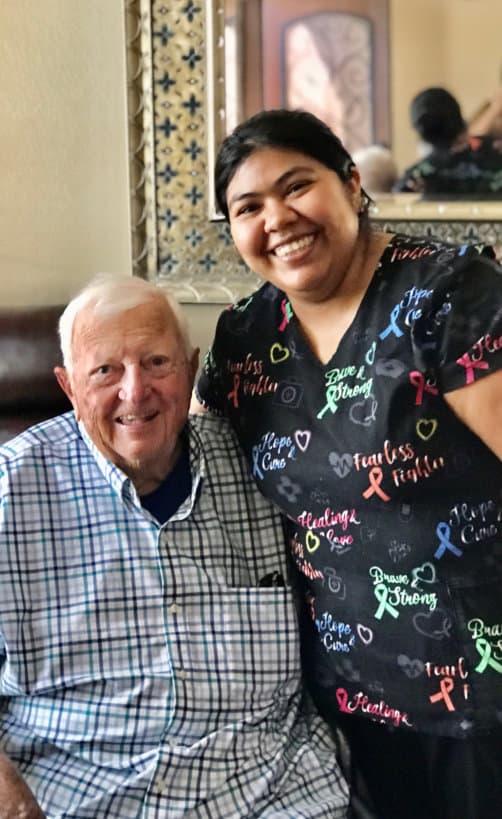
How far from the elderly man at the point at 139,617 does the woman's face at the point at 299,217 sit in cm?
24

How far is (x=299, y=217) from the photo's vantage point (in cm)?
122

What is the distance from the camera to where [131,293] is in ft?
4.44

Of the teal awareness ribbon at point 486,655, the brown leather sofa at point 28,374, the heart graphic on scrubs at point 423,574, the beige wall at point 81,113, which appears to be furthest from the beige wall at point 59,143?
the teal awareness ribbon at point 486,655

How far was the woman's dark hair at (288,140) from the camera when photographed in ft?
4.02

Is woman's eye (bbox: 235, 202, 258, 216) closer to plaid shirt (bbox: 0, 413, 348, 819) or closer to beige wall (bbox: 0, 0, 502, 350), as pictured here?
plaid shirt (bbox: 0, 413, 348, 819)

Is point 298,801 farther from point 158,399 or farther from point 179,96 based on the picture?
point 179,96

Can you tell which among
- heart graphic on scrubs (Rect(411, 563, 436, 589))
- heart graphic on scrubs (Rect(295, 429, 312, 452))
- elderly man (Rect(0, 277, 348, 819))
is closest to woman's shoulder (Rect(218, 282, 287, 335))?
elderly man (Rect(0, 277, 348, 819))

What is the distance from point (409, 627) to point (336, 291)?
54 cm

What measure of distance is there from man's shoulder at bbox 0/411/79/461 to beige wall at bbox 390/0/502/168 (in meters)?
1.24

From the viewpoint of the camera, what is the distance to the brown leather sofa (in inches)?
65.3

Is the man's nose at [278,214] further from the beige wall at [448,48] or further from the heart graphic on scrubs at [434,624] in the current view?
the beige wall at [448,48]

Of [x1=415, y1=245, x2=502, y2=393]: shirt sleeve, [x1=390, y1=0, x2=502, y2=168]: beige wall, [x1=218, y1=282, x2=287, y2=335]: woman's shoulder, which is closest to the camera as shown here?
[x1=415, y1=245, x2=502, y2=393]: shirt sleeve

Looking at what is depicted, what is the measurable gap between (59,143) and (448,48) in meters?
1.04

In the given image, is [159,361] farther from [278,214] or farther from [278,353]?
[278,214]
